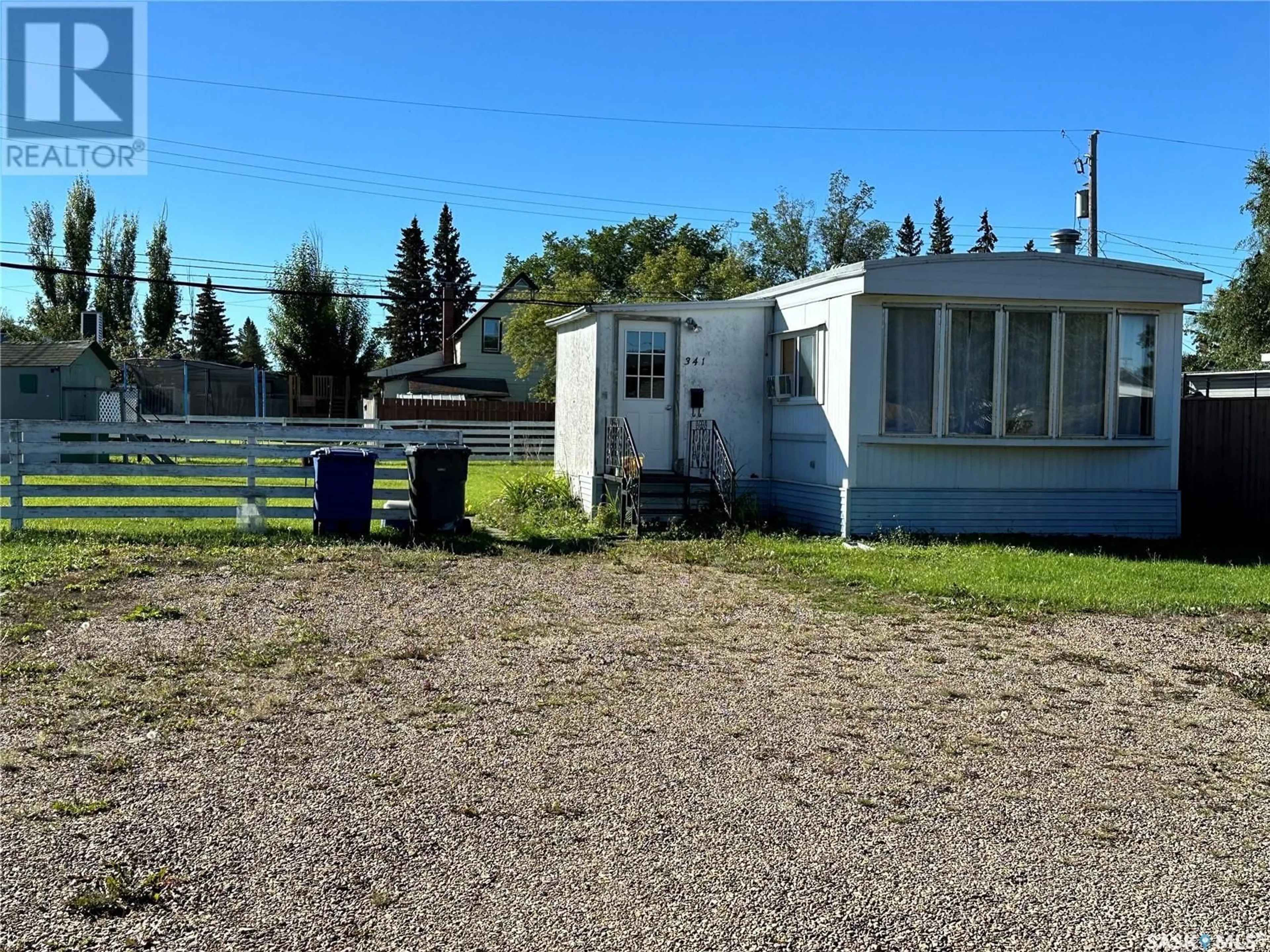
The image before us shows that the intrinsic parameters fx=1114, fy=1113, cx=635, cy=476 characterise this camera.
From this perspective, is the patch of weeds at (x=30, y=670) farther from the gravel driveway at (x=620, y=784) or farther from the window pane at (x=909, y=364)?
the window pane at (x=909, y=364)

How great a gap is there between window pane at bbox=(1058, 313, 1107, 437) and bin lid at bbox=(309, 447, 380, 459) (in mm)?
8043

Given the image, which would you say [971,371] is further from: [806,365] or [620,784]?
[620,784]

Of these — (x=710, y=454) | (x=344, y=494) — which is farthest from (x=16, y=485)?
(x=710, y=454)

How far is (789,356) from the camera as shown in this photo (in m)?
15.0

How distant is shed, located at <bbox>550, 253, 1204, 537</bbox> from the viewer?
13.0 meters

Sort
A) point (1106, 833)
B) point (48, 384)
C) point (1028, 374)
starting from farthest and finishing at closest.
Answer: point (48, 384), point (1028, 374), point (1106, 833)

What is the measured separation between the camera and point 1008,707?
6172 mm

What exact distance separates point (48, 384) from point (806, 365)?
927 inches

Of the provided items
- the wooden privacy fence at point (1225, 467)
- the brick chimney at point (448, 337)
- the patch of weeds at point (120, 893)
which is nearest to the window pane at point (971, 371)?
the wooden privacy fence at point (1225, 467)

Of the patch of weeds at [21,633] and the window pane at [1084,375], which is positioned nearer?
the patch of weeds at [21,633]

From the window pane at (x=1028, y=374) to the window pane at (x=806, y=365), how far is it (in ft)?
7.71

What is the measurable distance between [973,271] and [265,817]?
35.1 ft

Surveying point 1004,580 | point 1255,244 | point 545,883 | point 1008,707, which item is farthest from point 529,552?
point 1255,244

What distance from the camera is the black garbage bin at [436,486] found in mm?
12219
